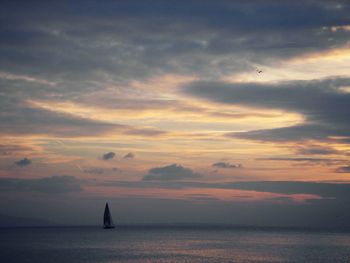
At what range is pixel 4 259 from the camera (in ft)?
411

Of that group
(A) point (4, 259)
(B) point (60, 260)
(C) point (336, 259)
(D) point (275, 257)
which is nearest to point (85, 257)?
(B) point (60, 260)

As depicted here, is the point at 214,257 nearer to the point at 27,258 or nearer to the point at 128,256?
the point at 128,256

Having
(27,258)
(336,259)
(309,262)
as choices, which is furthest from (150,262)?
(336,259)

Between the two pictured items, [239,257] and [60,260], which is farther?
[239,257]

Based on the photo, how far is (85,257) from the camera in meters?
134

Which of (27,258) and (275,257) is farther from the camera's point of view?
(275,257)

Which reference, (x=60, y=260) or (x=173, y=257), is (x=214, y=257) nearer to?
(x=173, y=257)

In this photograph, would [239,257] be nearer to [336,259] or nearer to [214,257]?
[214,257]

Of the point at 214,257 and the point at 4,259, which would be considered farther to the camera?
the point at 214,257

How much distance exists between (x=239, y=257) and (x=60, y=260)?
52.3 metres

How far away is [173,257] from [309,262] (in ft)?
127

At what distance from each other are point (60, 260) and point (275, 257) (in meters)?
63.8

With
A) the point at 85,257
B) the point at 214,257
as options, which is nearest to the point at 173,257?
the point at 214,257

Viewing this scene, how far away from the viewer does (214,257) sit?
Result: 136 metres
